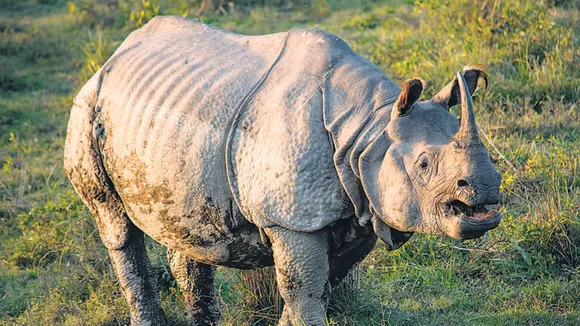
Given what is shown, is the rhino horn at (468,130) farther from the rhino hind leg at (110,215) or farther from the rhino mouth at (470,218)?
the rhino hind leg at (110,215)

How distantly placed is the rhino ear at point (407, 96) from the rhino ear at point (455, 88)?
0.18 m

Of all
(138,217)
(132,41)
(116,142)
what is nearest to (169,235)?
(138,217)

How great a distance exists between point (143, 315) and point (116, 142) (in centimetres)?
113

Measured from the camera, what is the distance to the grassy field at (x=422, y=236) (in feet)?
17.7

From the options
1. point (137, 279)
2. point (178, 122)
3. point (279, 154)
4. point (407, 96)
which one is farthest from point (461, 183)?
point (137, 279)

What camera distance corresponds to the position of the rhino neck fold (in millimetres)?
3766

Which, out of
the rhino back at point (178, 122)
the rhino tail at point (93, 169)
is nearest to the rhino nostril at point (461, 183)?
the rhino back at point (178, 122)

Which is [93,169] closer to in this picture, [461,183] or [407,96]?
[407,96]

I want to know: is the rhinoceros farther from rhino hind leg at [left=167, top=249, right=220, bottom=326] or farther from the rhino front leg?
rhino hind leg at [left=167, top=249, right=220, bottom=326]

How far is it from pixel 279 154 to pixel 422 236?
8.19 ft

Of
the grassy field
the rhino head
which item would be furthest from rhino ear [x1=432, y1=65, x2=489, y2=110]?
the grassy field

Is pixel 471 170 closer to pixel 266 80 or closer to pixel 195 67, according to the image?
pixel 266 80

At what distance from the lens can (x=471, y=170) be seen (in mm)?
3395

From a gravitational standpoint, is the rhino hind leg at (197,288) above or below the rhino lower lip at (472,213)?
below
